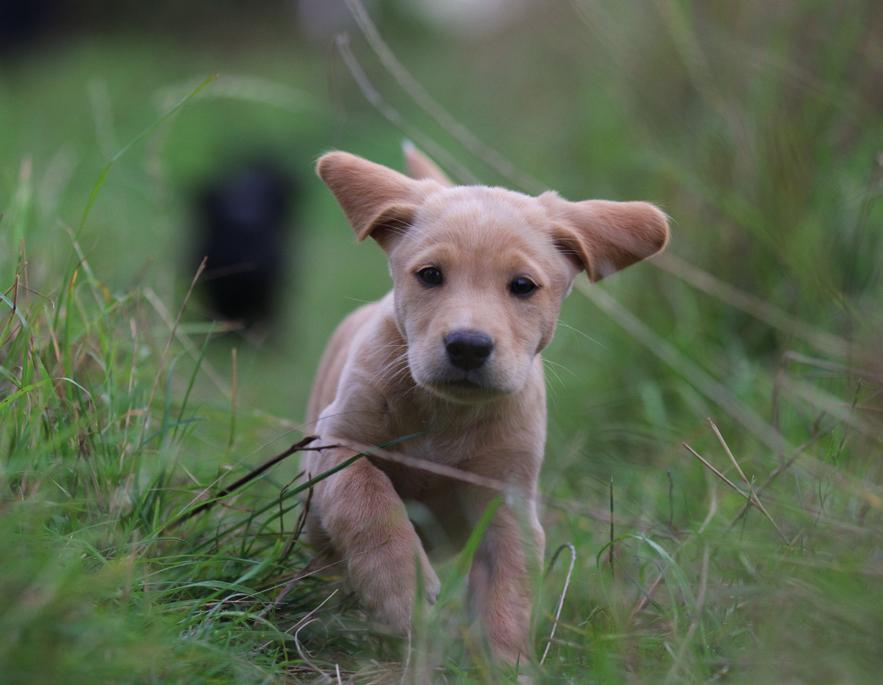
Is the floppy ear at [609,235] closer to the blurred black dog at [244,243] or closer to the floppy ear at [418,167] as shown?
the floppy ear at [418,167]

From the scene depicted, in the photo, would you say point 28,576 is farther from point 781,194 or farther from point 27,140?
point 27,140

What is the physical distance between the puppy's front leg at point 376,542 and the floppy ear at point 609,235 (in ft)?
3.02

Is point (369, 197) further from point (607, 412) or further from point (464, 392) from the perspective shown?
point (607, 412)

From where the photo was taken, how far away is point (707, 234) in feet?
19.3

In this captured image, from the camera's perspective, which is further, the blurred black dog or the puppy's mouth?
the blurred black dog

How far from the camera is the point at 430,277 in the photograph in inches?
127

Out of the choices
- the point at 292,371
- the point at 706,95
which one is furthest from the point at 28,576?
the point at 292,371

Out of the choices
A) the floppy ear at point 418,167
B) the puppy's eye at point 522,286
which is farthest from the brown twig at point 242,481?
the floppy ear at point 418,167

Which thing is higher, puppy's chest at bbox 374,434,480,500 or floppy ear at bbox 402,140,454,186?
floppy ear at bbox 402,140,454,186

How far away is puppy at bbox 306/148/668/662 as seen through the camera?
9.87ft

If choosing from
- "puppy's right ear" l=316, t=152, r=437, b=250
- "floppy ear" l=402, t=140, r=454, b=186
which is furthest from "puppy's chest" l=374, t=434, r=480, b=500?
"floppy ear" l=402, t=140, r=454, b=186

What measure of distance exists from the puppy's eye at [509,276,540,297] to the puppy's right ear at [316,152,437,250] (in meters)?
0.44

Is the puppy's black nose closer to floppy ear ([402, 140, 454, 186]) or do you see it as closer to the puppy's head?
the puppy's head

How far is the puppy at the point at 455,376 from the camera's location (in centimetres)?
301
